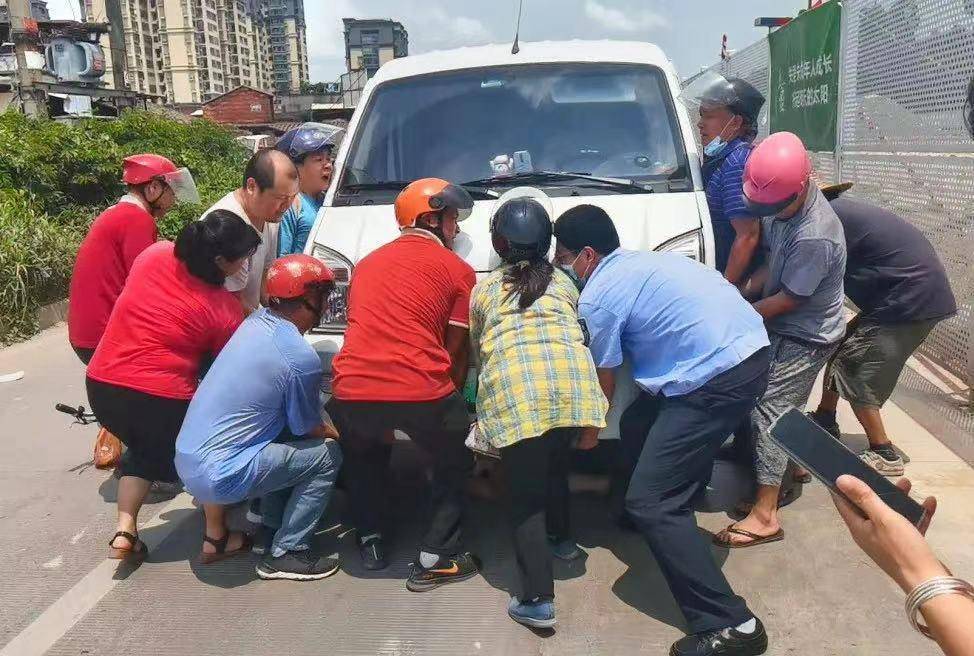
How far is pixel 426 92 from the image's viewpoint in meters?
4.85

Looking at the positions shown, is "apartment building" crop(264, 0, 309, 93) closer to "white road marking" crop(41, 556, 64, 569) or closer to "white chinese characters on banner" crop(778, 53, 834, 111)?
A: "white chinese characters on banner" crop(778, 53, 834, 111)

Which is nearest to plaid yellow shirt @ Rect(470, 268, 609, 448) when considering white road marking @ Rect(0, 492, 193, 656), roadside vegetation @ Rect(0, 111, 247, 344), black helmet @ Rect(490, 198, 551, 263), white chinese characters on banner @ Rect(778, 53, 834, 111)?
black helmet @ Rect(490, 198, 551, 263)

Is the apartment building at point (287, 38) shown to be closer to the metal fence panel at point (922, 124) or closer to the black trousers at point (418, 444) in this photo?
the metal fence panel at point (922, 124)

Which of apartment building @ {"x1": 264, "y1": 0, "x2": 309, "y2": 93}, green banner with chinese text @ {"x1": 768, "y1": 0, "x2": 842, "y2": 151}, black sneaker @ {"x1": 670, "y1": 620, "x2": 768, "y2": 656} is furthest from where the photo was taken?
apartment building @ {"x1": 264, "y1": 0, "x2": 309, "y2": 93}

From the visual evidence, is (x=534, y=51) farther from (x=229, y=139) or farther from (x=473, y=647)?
(x=229, y=139)

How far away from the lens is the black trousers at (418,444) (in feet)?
11.2

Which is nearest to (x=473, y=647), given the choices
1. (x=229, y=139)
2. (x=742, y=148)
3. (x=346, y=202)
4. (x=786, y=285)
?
(x=786, y=285)

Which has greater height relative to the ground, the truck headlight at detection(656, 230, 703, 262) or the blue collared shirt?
the truck headlight at detection(656, 230, 703, 262)

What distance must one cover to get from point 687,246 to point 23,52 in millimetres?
14609

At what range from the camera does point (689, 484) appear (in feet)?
10.4

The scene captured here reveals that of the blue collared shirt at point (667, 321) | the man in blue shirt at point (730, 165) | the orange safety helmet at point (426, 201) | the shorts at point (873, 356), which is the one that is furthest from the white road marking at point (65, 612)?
the shorts at point (873, 356)

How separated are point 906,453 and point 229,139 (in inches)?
703

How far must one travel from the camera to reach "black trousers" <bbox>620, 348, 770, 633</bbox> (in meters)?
2.94

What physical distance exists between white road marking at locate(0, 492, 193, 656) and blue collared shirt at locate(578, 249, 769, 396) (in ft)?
7.78
